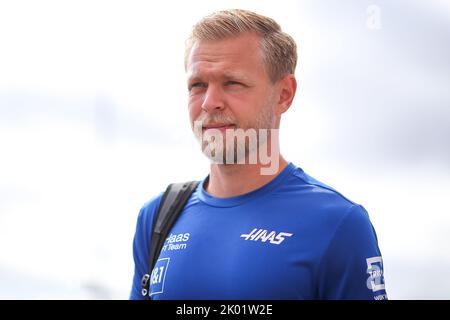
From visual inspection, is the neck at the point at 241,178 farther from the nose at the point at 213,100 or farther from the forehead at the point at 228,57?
the forehead at the point at 228,57

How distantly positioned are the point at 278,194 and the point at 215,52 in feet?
→ 2.57

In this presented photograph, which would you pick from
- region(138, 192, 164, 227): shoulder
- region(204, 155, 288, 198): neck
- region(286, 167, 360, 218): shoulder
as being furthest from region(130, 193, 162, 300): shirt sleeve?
region(286, 167, 360, 218): shoulder

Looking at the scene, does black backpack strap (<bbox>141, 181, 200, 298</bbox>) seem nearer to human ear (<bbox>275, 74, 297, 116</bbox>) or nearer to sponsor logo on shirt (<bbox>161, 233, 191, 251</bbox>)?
sponsor logo on shirt (<bbox>161, 233, 191, 251</bbox>)

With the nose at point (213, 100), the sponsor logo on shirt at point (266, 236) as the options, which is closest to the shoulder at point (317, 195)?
the sponsor logo on shirt at point (266, 236)

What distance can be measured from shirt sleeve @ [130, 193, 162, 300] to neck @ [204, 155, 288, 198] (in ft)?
1.38

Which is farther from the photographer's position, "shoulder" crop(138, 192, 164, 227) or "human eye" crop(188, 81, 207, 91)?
"shoulder" crop(138, 192, 164, 227)

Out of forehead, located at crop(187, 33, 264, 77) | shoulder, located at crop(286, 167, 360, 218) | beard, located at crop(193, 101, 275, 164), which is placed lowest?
shoulder, located at crop(286, 167, 360, 218)

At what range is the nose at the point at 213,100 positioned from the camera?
294cm

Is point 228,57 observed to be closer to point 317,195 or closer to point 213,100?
point 213,100

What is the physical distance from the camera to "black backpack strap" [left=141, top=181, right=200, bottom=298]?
318 cm

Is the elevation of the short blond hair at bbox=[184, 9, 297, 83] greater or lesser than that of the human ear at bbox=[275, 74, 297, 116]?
greater

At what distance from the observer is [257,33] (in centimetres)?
314
